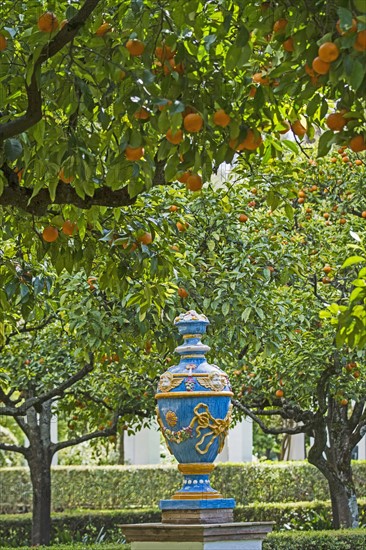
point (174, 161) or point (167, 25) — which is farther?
point (167, 25)

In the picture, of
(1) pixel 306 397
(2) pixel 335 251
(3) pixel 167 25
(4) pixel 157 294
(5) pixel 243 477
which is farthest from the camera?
(5) pixel 243 477

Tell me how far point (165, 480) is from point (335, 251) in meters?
10.9

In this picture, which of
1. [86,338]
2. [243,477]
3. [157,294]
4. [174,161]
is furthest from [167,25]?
[243,477]

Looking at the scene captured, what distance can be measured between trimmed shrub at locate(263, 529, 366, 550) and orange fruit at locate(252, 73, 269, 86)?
9.67 meters

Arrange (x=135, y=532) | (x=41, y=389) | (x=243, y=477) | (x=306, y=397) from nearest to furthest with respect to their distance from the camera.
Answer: (x=135, y=532), (x=306, y=397), (x=41, y=389), (x=243, y=477)

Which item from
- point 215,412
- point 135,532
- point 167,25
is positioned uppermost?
point 167,25

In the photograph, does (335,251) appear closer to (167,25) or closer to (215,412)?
(215,412)

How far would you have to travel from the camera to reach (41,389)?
15.5m

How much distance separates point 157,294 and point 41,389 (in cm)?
855

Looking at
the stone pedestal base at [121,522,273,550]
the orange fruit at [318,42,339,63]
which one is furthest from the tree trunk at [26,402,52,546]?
the orange fruit at [318,42,339,63]

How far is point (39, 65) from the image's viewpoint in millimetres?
4801

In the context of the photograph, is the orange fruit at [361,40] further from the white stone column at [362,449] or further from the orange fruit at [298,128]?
the white stone column at [362,449]

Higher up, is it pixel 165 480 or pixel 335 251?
pixel 335 251

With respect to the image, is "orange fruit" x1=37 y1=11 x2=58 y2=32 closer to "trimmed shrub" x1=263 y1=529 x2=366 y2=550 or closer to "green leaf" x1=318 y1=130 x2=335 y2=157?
"green leaf" x1=318 y1=130 x2=335 y2=157
